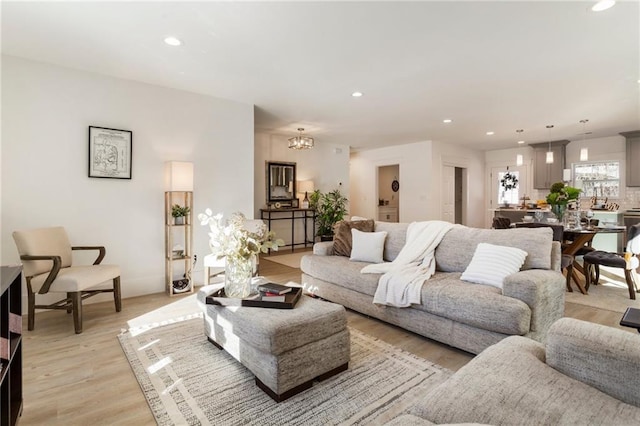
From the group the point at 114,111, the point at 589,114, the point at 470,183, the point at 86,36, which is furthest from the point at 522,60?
the point at 470,183

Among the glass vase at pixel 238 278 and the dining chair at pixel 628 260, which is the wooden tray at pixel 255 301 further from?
the dining chair at pixel 628 260

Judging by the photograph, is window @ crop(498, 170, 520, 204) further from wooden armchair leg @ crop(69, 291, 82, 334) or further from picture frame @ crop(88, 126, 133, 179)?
wooden armchair leg @ crop(69, 291, 82, 334)

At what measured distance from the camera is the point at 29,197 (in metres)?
3.25

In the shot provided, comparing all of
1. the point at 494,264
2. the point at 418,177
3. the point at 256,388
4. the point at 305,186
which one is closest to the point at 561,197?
the point at 494,264

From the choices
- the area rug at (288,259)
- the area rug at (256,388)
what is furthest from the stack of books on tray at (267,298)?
the area rug at (288,259)

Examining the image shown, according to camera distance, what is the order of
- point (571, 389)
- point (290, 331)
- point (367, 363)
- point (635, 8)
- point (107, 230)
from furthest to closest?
point (107, 230), point (635, 8), point (367, 363), point (290, 331), point (571, 389)

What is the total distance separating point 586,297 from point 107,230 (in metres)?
5.58

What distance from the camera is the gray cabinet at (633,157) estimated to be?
6.54 meters

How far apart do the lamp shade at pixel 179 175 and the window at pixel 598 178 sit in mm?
8512

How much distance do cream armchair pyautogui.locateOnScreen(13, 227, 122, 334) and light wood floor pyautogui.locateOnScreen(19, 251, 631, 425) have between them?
0.22 meters

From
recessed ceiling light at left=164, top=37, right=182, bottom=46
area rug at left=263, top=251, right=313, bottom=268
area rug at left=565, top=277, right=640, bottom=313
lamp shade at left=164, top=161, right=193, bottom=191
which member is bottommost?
area rug at left=565, top=277, right=640, bottom=313

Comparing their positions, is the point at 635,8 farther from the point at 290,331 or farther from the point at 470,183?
the point at 470,183

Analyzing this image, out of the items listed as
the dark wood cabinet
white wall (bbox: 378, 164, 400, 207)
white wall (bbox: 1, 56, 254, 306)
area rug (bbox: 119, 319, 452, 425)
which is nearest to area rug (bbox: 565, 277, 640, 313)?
area rug (bbox: 119, 319, 452, 425)

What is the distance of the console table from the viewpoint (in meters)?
6.87
